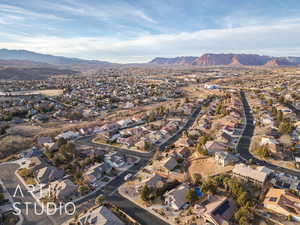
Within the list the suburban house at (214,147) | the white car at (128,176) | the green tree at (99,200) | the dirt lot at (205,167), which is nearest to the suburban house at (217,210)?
the dirt lot at (205,167)

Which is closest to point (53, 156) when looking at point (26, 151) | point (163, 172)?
point (26, 151)

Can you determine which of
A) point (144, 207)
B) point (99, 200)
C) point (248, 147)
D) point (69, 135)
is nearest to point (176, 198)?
point (144, 207)

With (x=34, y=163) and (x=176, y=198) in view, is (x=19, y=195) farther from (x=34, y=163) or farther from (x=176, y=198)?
(x=176, y=198)

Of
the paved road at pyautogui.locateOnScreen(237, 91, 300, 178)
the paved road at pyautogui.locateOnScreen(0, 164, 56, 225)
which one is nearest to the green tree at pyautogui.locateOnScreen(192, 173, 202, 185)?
the paved road at pyautogui.locateOnScreen(237, 91, 300, 178)

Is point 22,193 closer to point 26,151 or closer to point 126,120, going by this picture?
point 26,151

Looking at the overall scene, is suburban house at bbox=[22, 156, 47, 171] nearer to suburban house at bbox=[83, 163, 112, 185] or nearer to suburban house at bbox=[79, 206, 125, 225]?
suburban house at bbox=[83, 163, 112, 185]

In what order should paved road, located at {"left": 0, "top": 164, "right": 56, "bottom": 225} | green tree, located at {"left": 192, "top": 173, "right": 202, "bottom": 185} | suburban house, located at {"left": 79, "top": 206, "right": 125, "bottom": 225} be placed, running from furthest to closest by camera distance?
green tree, located at {"left": 192, "top": 173, "right": 202, "bottom": 185}, paved road, located at {"left": 0, "top": 164, "right": 56, "bottom": 225}, suburban house, located at {"left": 79, "top": 206, "right": 125, "bottom": 225}
